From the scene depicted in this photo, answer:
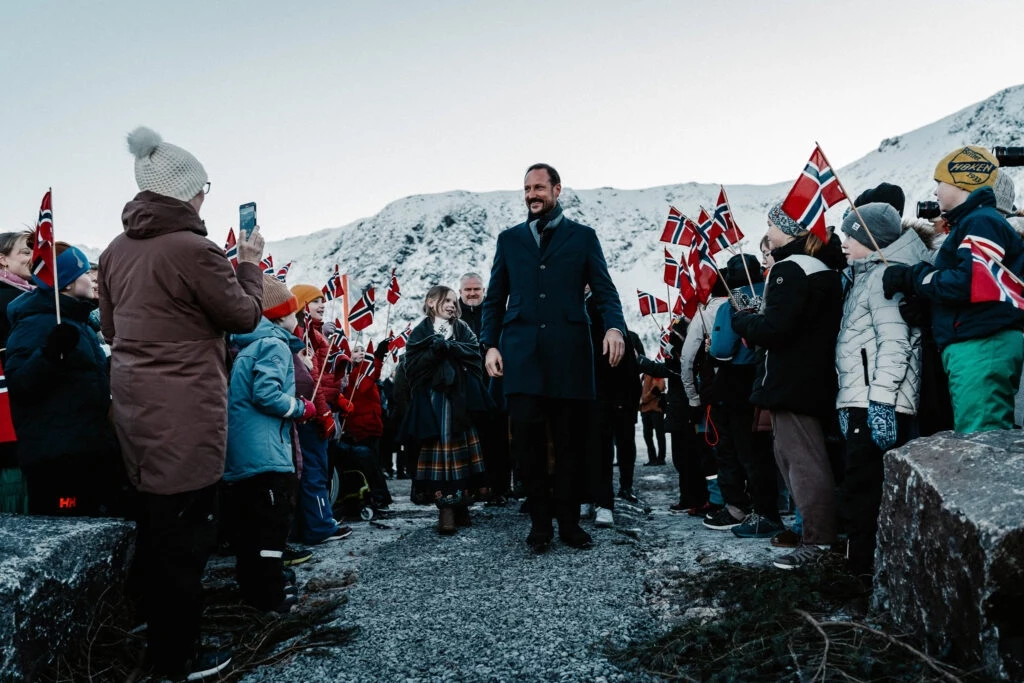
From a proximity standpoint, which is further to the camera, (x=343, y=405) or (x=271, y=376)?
(x=343, y=405)

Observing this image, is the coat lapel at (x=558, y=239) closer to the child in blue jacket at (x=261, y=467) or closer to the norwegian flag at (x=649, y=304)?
Answer: the child in blue jacket at (x=261, y=467)

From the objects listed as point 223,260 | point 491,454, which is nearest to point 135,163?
point 223,260

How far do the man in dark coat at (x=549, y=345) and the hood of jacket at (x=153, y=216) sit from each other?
2.24 m

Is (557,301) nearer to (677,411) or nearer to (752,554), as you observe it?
(752,554)

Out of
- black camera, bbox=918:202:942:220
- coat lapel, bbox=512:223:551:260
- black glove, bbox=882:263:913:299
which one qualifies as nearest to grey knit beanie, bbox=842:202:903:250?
black glove, bbox=882:263:913:299

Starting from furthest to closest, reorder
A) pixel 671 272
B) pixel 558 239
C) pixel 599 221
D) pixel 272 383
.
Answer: pixel 599 221
pixel 671 272
pixel 558 239
pixel 272 383

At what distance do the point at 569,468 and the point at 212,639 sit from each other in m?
2.25

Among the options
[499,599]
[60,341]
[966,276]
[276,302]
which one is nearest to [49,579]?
[60,341]

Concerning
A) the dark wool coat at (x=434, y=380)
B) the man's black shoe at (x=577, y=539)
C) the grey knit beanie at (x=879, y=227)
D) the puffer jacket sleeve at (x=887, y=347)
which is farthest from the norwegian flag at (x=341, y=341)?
the puffer jacket sleeve at (x=887, y=347)

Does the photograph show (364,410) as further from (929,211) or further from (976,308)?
(976,308)

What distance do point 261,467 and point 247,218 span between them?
4.13 feet

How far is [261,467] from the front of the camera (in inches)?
145

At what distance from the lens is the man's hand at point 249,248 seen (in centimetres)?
319

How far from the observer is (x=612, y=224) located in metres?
75.2
